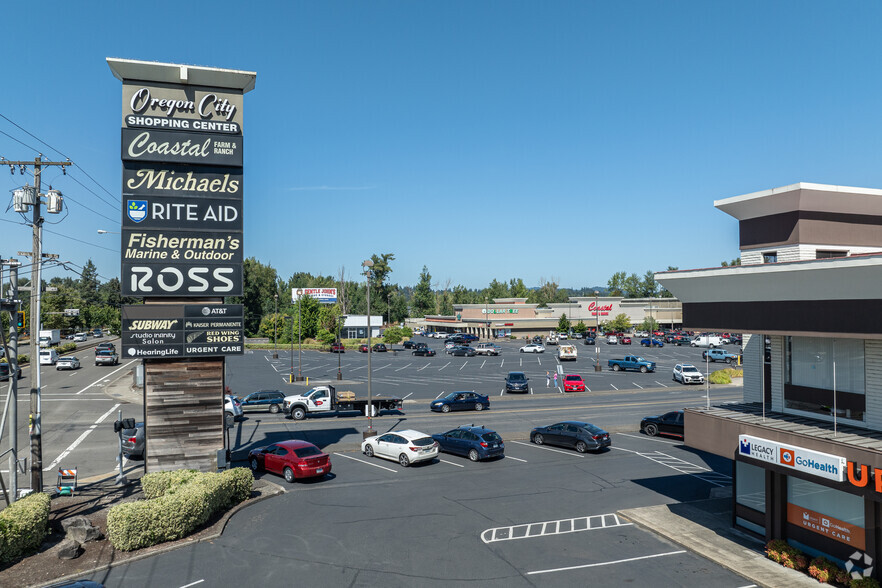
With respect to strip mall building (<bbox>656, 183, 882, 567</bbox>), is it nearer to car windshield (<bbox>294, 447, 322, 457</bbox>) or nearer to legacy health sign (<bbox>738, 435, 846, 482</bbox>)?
legacy health sign (<bbox>738, 435, 846, 482</bbox>)

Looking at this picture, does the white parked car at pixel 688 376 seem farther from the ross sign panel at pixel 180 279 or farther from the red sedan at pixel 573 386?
the ross sign panel at pixel 180 279

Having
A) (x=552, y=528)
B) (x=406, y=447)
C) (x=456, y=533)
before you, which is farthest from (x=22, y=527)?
(x=552, y=528)

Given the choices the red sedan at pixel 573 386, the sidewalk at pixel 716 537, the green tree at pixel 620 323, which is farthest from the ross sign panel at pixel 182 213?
the green tree at pixel 620 323

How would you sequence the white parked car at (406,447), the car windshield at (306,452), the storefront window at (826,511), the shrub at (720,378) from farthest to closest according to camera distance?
the shrub at (720,378) < the white parked car at (406,447) < the car windshield at (306,452) < the storefront window at (826,511)

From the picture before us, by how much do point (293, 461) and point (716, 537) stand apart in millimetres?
15655

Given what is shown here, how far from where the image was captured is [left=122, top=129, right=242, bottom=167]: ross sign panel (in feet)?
74.5

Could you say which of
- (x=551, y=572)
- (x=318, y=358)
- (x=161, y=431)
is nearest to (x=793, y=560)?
(x=551, y=572)

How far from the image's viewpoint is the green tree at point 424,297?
166625 mm

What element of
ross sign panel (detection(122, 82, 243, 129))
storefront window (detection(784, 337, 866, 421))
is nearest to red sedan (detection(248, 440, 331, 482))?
ross sign panel (detection(122, 82, 243, 129))

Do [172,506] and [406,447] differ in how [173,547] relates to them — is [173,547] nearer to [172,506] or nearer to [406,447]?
[172,506]

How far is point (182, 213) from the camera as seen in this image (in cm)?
2327

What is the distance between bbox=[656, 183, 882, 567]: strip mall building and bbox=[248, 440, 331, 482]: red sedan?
14126 mm

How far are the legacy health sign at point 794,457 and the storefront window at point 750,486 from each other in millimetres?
2541

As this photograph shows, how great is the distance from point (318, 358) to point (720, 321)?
225 feet
